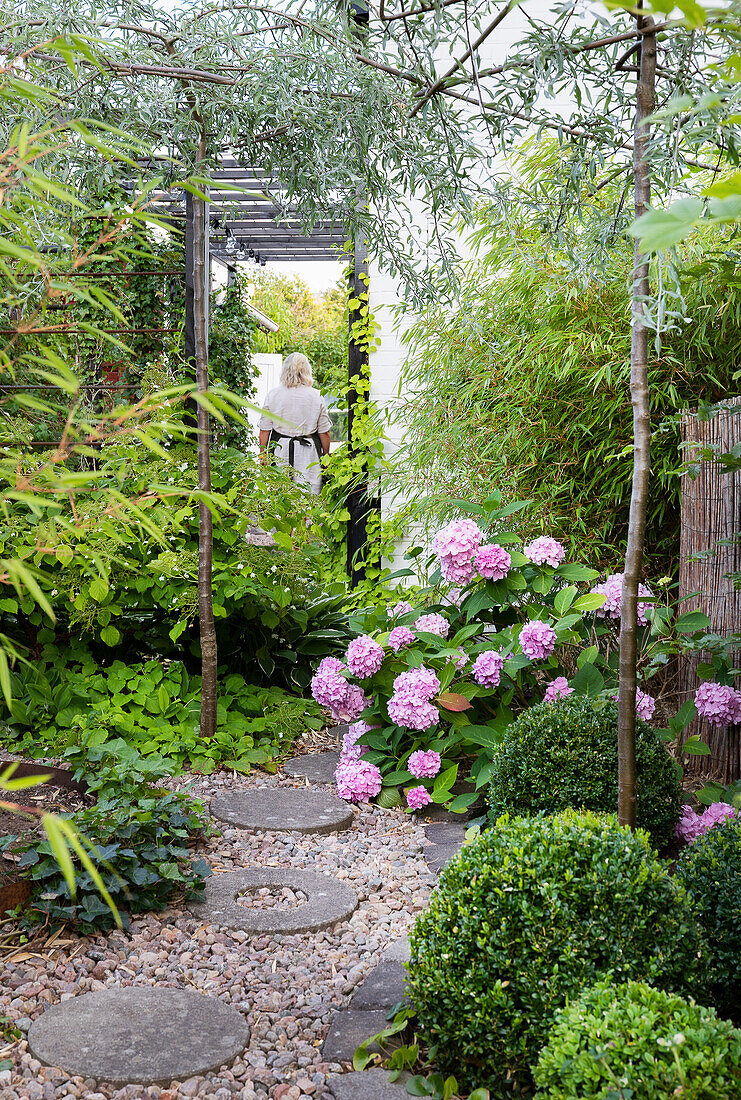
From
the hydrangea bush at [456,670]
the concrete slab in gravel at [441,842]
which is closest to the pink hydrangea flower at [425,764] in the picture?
the hydrangea bush at [456,670]

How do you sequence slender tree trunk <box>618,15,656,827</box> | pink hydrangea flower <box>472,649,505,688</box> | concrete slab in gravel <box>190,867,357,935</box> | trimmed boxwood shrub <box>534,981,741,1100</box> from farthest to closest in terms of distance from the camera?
pink hydrangea flower <box>472,649,505,688</box> → concrete slab in gravel <box>190,867,357,935</box> → slender tree trunk <box>618,15,656,827</box> → trimmed boxwood shrub <box>534,981,741,1100</box>

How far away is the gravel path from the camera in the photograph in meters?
1.38

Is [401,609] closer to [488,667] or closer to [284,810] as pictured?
[488,667]

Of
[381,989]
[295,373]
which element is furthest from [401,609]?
[295,373]

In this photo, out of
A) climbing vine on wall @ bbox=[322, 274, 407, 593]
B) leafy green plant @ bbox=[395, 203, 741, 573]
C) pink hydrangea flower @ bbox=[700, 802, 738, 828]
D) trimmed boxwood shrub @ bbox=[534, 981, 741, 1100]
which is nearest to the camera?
trimmed boxwood shrub @ bbox=[534, 981, 741, 1100]

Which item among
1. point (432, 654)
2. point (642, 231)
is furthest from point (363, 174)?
point (642, 231)

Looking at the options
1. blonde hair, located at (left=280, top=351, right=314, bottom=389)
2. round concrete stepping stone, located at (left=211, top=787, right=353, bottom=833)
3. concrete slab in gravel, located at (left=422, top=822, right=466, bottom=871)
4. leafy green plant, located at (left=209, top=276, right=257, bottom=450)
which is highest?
leafy green plant, located at (left=209, top=276, right=257, bottom=450)

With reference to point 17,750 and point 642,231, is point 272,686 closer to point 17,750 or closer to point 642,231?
point 17,750

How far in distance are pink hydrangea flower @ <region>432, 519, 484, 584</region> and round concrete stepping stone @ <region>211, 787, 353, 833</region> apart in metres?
0.82

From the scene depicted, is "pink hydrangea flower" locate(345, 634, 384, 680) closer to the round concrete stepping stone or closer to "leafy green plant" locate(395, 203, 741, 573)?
the round concrete stepping stone

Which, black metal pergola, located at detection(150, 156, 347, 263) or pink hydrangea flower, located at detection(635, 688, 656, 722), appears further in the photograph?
black metal pergola, located at detection(150, 156, 347, 263)

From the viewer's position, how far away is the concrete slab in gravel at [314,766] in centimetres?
303

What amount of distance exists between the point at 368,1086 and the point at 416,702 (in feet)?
4.51

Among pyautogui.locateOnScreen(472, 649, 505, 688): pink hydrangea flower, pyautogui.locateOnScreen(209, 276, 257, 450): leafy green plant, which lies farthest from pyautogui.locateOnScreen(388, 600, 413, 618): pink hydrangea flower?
pyautogui.locateOnScreen(209, 276, 257, 450): leafy green plant
